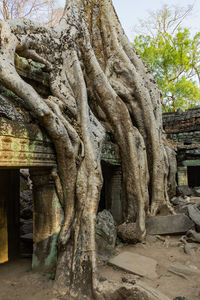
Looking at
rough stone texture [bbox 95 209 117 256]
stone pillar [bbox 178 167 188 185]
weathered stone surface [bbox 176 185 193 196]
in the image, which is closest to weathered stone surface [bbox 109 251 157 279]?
rough stone texture [bbox 95 209 117 256]

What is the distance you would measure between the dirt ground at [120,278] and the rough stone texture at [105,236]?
24 cm

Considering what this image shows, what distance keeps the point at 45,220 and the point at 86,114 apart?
1641 mm

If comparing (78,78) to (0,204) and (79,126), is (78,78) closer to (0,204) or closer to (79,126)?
(79,126)

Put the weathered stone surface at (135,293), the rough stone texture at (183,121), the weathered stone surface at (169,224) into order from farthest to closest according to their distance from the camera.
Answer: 1. the rough stone texture at (183,121)
2. the weathered stone surface at (169,224)
3. the weathered stone surface at (135,293)

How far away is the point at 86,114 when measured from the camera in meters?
3.35

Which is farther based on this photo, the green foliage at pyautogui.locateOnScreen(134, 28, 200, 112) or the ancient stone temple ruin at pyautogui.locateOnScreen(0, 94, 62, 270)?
the green foliage at pyautogui.locateOnScreen(134, 28, 200, 112)

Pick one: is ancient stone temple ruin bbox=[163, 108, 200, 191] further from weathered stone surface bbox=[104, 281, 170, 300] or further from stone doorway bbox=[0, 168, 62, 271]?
weathered stone surface bbox=[104, 281, 170, 300]

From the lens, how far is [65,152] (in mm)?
2799

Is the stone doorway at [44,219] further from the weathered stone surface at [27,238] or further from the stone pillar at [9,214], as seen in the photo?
the weathered stone surface at [27,238]

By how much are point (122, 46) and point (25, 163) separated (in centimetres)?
446

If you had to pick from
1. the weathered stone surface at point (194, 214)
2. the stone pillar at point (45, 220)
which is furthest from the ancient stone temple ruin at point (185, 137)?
the stone pillar at point (45, 220)

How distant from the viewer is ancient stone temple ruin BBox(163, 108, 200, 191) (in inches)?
316

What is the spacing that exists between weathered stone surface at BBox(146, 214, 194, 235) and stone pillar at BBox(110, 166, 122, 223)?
2.21ft

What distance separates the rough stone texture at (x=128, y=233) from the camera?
388 cm
